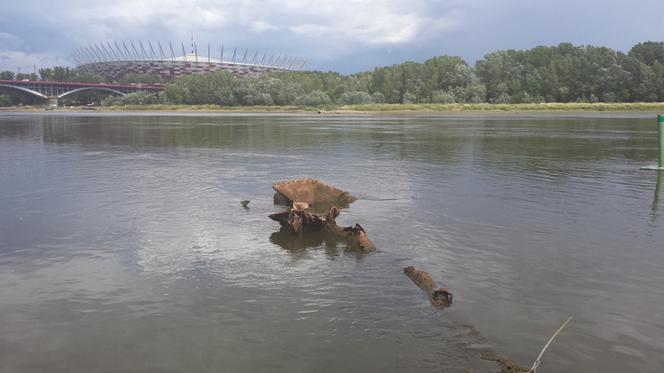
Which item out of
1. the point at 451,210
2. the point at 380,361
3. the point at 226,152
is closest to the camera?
the point at 380,361

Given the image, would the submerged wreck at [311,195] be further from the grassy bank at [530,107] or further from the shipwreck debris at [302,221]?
the grassy bank at [530,107]

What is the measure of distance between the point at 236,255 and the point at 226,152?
25.4 meters

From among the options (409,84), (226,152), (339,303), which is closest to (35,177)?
(226,152)

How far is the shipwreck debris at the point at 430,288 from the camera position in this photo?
9.03m

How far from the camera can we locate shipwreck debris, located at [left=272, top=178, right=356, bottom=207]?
1756cm

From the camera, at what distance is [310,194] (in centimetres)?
1780

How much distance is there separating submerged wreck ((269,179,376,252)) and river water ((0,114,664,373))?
16.3 inches

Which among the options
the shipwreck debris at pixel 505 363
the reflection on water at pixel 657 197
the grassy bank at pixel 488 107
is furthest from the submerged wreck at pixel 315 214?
the grassy bank at pixel 488 107

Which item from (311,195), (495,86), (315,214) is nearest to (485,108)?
(495,86)

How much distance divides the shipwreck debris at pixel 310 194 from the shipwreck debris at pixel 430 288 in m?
7.53

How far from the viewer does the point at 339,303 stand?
356 inches

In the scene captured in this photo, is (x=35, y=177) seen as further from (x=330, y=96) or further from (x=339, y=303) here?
(x=330, y=96)

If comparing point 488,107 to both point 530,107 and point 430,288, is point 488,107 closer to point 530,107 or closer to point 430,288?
point 530,107

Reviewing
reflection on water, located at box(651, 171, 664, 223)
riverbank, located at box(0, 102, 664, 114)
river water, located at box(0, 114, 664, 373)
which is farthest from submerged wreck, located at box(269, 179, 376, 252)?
riverbank, located at box(0, 102, 664, 114)
